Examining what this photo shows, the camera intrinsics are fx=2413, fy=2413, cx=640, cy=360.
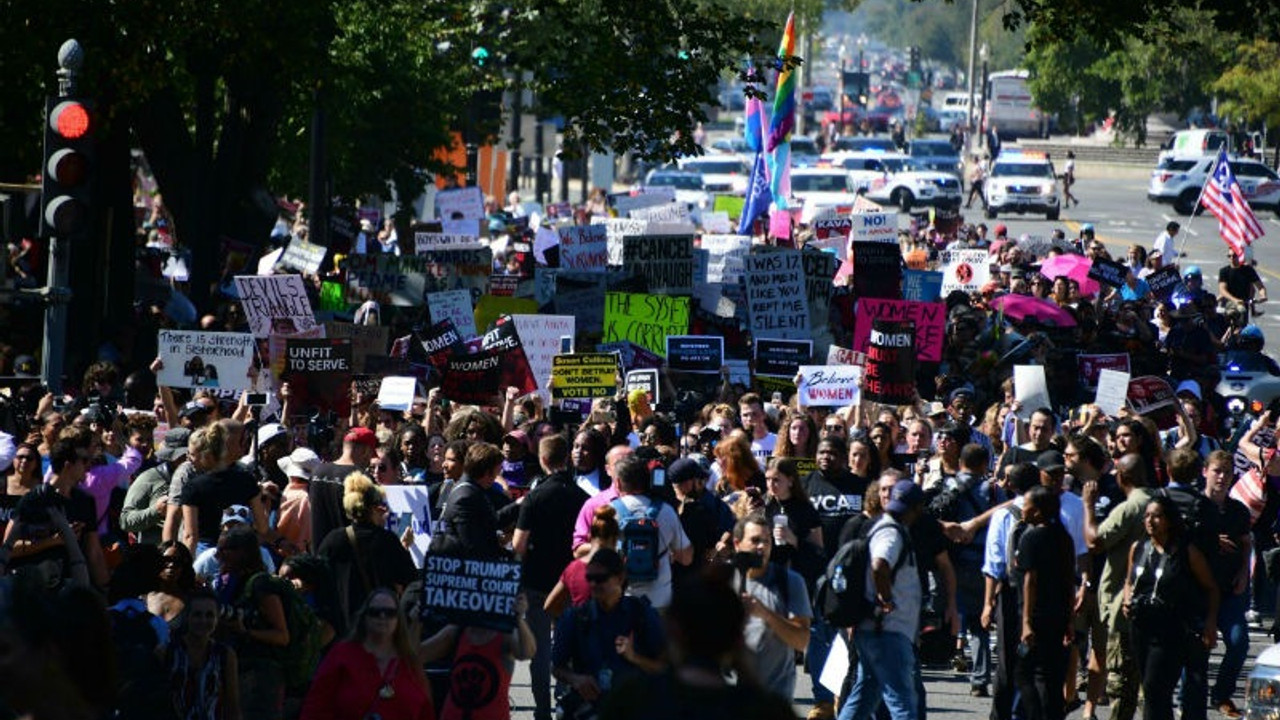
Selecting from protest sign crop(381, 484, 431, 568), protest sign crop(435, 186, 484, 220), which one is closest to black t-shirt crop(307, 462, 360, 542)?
protest sign crop(381, 484, 431, 568)

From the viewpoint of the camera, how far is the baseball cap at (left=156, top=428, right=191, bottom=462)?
484 inches

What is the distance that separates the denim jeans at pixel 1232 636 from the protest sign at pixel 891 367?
15.8ft

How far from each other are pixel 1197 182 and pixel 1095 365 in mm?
39568

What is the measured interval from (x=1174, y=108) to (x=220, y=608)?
76089 mm

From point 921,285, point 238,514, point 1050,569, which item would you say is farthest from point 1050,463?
point 921,285

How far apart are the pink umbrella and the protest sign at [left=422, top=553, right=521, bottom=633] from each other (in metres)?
18.1

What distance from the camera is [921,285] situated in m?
24.4

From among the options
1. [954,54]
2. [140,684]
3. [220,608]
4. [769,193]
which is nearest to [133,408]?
[220,608]

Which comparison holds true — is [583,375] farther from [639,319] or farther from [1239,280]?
[1239,280]

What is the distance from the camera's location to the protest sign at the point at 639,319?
19312 mm

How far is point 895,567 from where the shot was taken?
1007 centimetres

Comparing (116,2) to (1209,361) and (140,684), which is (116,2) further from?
(140,684)

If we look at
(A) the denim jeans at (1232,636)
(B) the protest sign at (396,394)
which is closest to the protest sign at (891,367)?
(B) the protest sign at (396,394)

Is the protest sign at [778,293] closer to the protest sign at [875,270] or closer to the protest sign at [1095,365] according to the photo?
the protest sign at [875,270]
